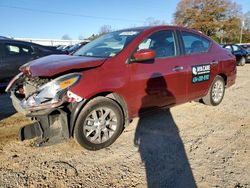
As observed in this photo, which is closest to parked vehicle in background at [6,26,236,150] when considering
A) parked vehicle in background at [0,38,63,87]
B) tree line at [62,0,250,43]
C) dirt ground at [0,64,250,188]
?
dirt ground at [0,64,250,188]

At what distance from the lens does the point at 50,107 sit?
3.01 m

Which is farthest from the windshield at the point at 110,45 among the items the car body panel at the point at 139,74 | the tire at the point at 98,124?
the tire at the point at 98,124

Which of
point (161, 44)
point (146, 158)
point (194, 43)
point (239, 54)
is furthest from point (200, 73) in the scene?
point (239, 54)

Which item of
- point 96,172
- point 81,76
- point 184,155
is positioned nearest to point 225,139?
point 184,155

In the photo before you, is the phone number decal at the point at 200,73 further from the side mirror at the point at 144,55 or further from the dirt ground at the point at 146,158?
the side mirror at the point at 144,55

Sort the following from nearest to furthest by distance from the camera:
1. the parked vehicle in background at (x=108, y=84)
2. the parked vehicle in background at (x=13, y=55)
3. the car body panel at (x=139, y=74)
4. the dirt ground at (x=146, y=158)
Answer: the dirt ground at (x=146, y=158) → the parked vehicle in background at (x=108, y=84) → the car body panel at (x=139, y=74) → the parked vehicle in background at (x=13, y=55)

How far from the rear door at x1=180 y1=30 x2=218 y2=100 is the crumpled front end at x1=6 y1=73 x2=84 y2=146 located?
2.28 metres

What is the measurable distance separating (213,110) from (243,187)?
282 cm

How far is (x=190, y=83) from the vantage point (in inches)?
181

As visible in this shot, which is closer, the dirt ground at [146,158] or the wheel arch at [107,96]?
the dirt ground at [146,158]

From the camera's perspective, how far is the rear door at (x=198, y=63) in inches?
180

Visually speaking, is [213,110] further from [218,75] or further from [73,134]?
[73,134]

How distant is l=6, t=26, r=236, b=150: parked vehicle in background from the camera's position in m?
3.12

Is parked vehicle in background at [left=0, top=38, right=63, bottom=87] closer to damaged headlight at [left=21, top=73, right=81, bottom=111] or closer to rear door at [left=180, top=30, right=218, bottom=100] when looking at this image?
damaged headlight at [left=21, top=73, right=81, bottom=111]
